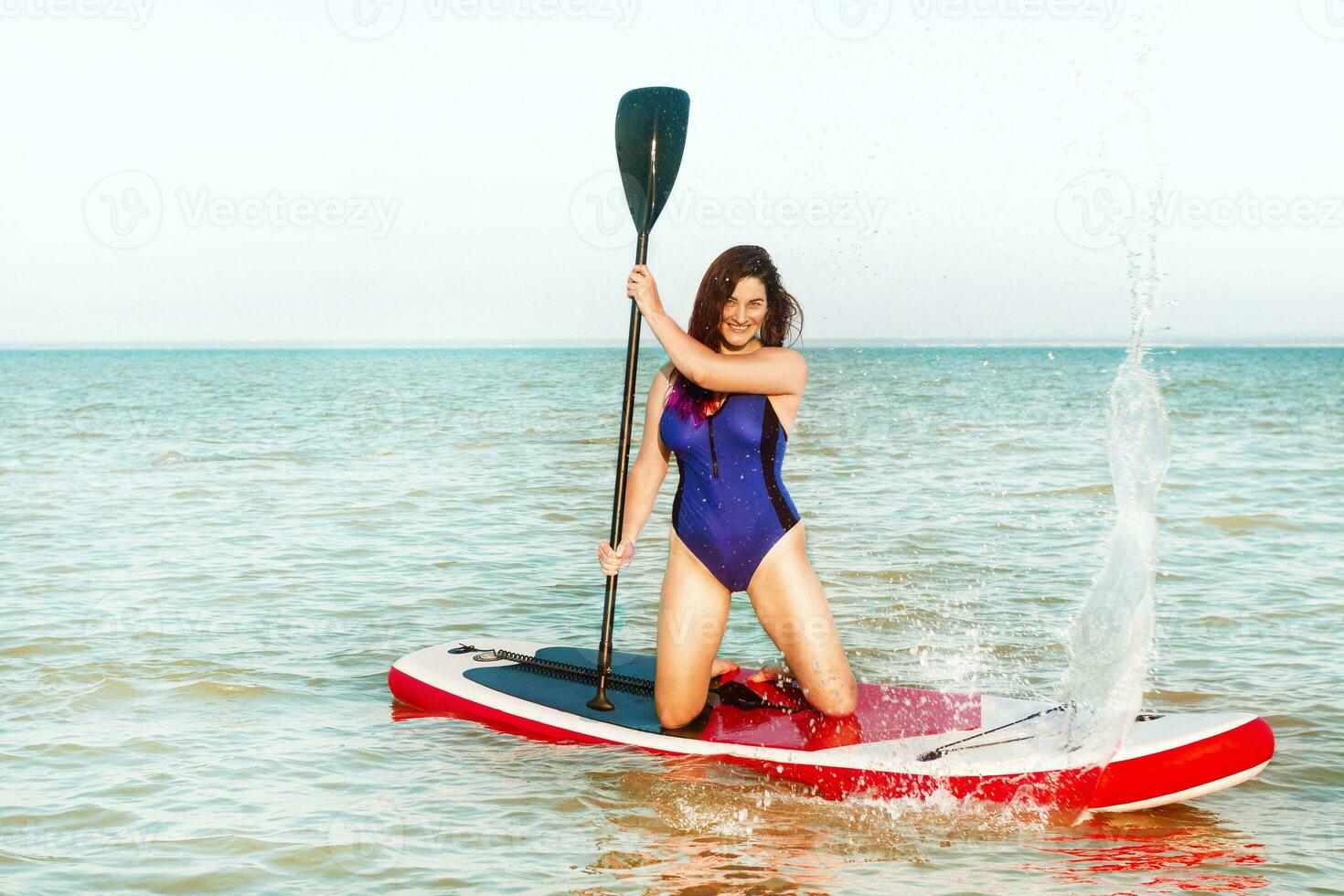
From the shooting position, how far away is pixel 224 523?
439 inches

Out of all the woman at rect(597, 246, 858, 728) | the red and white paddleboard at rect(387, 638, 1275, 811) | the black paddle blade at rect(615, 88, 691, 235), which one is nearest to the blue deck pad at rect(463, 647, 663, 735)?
the red and white paddleboard at rect(387, 638, 1275, 811)

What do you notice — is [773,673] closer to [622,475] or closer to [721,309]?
[622,475]

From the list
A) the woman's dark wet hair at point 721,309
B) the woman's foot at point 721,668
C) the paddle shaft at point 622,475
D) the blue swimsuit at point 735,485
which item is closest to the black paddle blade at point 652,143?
the paddle shaft at point 622,475

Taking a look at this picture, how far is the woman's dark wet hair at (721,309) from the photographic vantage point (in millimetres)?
4590

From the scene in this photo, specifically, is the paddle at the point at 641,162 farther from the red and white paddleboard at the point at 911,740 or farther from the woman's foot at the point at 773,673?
the woman's foot at the point at 773,673

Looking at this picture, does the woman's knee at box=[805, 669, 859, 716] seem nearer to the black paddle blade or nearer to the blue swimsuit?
the blue swimsuit

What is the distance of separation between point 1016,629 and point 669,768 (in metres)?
3.33

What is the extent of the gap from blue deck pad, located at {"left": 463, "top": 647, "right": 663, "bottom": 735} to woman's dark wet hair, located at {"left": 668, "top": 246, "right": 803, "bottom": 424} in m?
1.31

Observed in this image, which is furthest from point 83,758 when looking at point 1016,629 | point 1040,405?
point 1040,405

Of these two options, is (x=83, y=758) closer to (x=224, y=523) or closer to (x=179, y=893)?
(x=179, y=893)

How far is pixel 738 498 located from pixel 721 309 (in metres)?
0.72

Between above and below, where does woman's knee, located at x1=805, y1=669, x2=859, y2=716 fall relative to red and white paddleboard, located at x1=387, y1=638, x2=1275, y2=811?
above

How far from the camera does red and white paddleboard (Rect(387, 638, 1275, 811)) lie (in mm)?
4344

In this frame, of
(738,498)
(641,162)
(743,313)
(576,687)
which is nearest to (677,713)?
(576,687)
